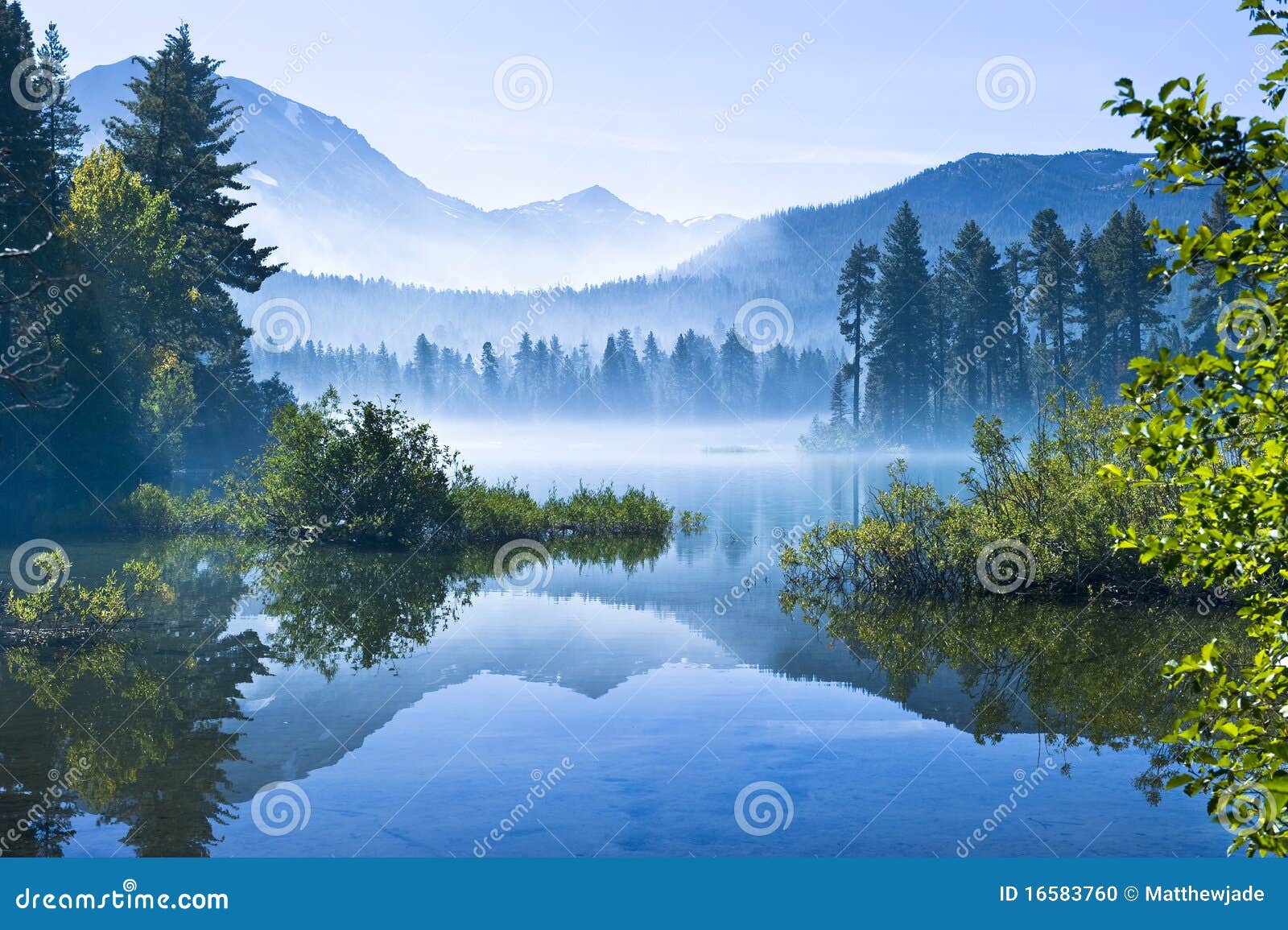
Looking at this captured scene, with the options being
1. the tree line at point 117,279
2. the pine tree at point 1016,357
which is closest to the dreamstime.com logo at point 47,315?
the tree line at point 117,279

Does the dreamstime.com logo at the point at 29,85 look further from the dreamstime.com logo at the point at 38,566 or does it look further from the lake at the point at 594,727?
the lake at the point at 594,727

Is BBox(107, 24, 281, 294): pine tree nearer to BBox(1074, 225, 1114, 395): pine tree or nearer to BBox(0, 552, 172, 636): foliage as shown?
BBox(0, 552, 172, 636): foliage

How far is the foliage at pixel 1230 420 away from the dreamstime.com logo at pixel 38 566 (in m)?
19.3

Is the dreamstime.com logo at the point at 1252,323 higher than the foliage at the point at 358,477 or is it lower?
higher

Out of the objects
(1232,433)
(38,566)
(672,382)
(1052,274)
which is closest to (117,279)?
(38,566)

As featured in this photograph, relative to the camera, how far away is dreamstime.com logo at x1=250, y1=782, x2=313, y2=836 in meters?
8.95

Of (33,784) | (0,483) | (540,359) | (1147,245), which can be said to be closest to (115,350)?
(0,483)

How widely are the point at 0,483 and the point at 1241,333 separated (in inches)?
1741

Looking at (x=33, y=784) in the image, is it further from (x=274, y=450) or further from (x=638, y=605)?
(x=274, y=450)

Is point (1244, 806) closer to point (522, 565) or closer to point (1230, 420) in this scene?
point (1230, 420)

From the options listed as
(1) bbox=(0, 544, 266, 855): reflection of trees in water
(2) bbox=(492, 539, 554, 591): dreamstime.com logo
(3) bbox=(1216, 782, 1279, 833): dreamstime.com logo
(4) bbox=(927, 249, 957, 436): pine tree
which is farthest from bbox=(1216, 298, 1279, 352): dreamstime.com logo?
(4) bbox=(927, 249, 957, 436): pine tree

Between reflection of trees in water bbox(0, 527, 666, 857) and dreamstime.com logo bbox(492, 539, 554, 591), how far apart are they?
476 millimetres

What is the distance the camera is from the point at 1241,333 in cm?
462

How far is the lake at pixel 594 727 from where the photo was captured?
8.92 m
